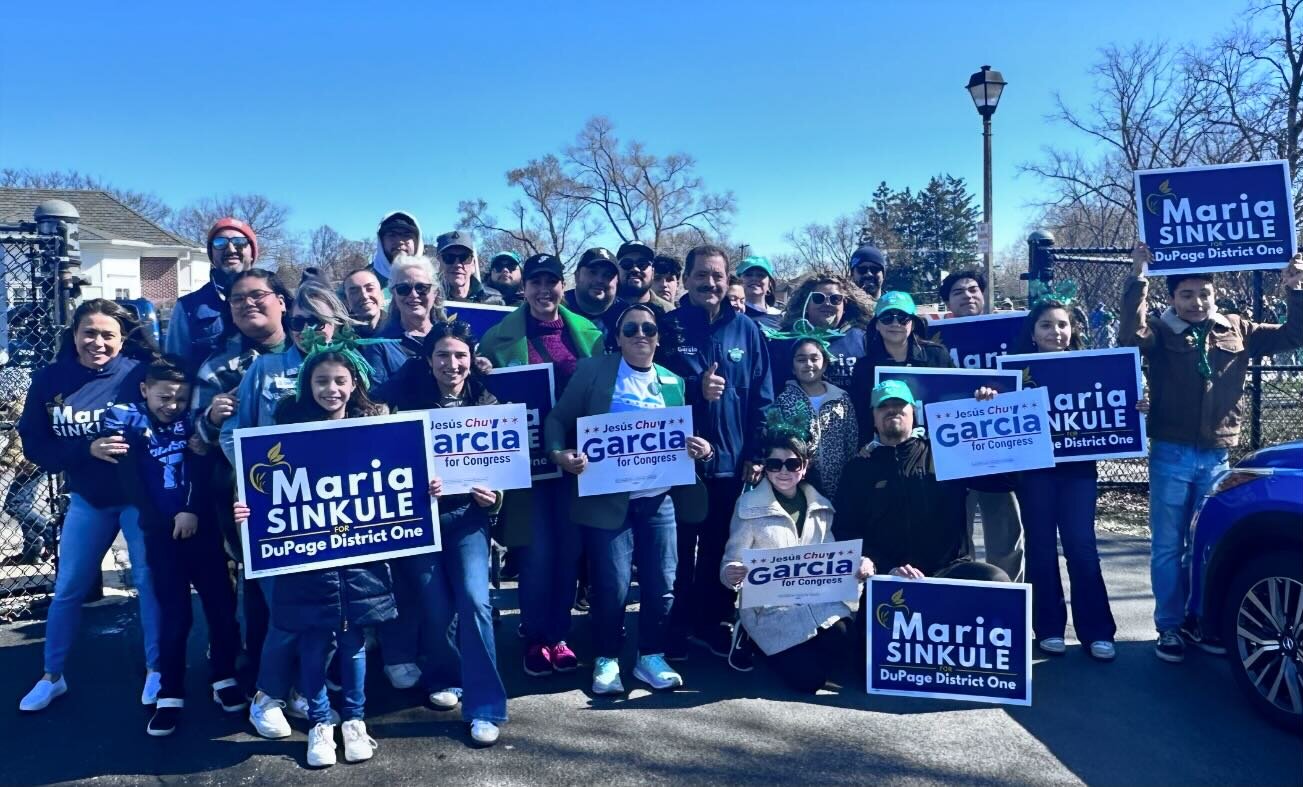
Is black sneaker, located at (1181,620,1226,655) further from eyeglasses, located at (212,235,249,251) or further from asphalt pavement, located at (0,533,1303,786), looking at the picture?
eyeglasses, located at (212,235,249,251)

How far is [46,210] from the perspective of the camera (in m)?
5.88

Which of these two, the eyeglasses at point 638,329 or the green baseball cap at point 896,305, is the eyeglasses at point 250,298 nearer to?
the eyeglasses at point 638,329

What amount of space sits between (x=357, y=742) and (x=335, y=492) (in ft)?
3.71

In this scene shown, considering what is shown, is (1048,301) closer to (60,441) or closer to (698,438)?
(698,438)

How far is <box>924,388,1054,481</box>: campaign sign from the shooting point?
15.6 ft

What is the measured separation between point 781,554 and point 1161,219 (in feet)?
11.0

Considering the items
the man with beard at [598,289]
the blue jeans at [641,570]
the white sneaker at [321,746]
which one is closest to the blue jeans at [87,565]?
the white sneaker at [321,746]

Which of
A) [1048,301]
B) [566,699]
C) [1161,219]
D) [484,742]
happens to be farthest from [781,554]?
[1161,219]

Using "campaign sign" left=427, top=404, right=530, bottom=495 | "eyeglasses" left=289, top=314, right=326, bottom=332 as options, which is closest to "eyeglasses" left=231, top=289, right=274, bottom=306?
"eyeglasses" left=289, top=314, right=326, bottom=332

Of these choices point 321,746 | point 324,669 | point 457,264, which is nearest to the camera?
point 321,746

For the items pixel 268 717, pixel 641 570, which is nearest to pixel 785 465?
pixel 641 570

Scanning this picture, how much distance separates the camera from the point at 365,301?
511 centimetres

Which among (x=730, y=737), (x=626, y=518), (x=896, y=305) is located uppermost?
(x=896, y=305)

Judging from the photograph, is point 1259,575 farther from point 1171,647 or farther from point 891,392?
point 891,392
